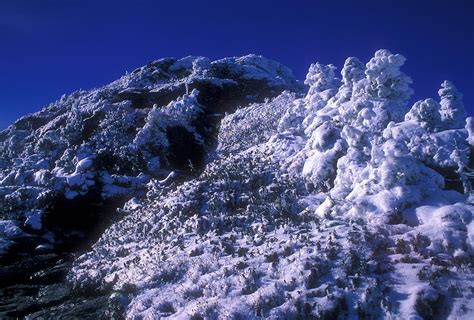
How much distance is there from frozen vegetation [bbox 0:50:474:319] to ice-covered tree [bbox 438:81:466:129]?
0.28ft

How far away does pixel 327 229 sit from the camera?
18219 mm

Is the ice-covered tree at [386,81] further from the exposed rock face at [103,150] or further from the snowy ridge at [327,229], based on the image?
the exposed rock face at [103,150]

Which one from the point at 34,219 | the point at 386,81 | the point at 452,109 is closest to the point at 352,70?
the point at 386,81

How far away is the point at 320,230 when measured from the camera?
18.0 m

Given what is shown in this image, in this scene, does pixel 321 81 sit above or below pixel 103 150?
above

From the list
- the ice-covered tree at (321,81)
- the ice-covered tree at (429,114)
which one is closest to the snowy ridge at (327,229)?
the ice-covered tree at (429,114)

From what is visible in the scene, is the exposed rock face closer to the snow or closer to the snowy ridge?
the snow

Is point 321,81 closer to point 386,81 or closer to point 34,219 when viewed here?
point 386,81

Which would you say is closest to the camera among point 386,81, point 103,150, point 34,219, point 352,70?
point 386,81

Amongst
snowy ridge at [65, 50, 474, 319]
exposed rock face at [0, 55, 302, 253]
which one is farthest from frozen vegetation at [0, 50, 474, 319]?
exposed rock face at [0, 55, 302, 253]

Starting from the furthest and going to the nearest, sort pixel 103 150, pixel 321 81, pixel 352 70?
pixel 103 150 < pixel 321 81 < pixel 352 70

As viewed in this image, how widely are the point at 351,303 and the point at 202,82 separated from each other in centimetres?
6224

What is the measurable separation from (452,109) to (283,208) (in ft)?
38.6

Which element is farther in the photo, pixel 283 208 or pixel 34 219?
pixel 34 219
